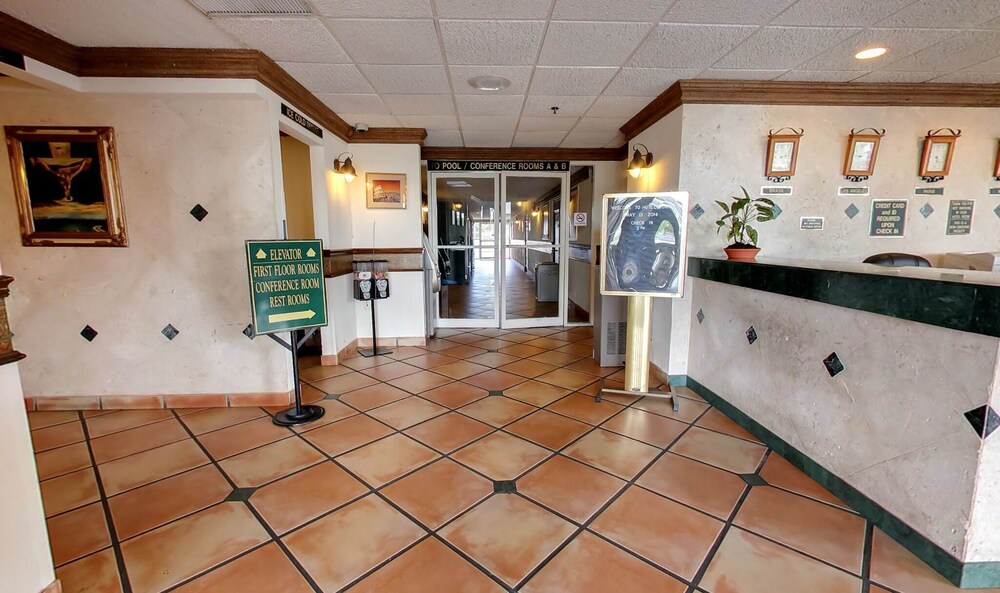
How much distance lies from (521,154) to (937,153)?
4.20 metres

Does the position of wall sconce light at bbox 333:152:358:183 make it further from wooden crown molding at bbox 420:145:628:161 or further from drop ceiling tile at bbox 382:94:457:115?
wooden crown molding at bbox 420:145:628:161

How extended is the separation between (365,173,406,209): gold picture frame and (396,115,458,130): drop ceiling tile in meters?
0.62

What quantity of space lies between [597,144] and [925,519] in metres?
4.87

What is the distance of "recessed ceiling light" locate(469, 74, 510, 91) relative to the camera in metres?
3.22

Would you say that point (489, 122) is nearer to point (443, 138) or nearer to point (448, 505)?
point (443, 138)

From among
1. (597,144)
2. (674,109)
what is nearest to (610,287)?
(674,109)

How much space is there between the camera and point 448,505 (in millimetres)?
2016

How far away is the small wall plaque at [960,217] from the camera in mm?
3520

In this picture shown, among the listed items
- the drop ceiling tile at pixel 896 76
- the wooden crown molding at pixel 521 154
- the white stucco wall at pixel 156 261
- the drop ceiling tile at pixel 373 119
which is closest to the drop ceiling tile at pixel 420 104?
the drop ceiling tile at pixel 373 119

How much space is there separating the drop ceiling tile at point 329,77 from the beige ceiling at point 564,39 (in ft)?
0.04

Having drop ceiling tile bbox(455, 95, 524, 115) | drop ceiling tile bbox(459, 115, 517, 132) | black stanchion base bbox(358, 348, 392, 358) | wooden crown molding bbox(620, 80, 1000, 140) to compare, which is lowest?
black stanchion base bbox(358, 348, 392, 358)

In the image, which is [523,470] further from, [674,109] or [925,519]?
[674,109]

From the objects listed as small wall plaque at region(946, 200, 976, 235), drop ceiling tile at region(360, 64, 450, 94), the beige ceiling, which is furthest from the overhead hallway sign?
small wall plaque at region(946, 200, 976, 235)

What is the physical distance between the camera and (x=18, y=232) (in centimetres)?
302
